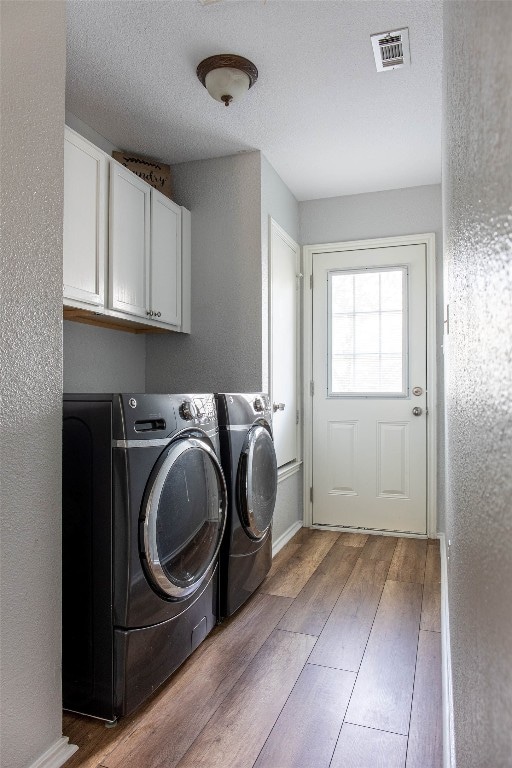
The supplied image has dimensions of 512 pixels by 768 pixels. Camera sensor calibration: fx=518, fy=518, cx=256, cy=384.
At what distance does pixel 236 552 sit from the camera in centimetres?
236

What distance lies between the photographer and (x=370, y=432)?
3.73 metres

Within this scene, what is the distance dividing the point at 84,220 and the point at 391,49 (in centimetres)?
145

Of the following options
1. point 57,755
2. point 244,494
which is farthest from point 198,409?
point 57,755

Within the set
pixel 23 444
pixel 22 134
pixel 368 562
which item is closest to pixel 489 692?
pixel 23 444

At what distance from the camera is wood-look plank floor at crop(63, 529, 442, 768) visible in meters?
1.49

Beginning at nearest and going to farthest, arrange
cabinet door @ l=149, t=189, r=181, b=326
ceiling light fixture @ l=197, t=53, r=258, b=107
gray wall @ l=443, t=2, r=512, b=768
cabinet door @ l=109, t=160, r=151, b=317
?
gray wall @ l=443, t=2, r=512, b=768
ceiling light fixture @ l=197, t=53, r=258, b=107
cabinet door @ l=109, t=160, r=151, b=317
cabinet door @ l=149, t=189, r=181, b=326

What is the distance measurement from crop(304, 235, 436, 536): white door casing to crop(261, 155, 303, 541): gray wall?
16 centimetres

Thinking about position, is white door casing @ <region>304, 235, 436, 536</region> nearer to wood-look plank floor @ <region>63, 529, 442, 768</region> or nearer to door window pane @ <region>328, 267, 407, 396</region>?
door window pane @ <region>328, 267, 407, 396</region>

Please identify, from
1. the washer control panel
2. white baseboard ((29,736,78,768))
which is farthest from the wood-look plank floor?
the washer control panel

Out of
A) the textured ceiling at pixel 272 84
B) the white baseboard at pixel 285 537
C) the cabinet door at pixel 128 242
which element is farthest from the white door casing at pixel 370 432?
the cabinet door at pixel 128 242

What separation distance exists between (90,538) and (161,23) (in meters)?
1.88

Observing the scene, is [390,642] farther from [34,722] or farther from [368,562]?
[34,722]

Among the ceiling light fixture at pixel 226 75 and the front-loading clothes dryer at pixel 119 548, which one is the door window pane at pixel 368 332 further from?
the front-loading clothes dryer at pixel 119 548

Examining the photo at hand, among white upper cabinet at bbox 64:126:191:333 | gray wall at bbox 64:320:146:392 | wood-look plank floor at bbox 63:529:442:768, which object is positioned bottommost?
wood-look plank floor at bbox 63:529:442:768
